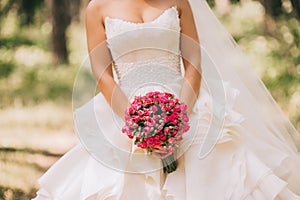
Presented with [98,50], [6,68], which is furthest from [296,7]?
[98,50]

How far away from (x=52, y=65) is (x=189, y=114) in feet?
19.4

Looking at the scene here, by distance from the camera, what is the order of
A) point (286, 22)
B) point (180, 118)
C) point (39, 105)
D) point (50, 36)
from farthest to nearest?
point (50, 36), point (286, 22), point (39, 105), point (180, 118)

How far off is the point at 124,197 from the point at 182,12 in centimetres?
109

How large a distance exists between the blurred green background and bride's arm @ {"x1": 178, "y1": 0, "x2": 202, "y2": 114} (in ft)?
6.32

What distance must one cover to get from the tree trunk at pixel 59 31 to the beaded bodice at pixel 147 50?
561 cm

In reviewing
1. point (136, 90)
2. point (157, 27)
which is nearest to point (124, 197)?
point (136, 90)

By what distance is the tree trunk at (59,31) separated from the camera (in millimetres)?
8977

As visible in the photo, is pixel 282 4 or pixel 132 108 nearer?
pixel 132 108

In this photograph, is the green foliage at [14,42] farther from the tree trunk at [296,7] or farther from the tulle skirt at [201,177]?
the tulle skirt at [201,177]

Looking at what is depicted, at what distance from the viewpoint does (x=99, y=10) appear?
3436mm

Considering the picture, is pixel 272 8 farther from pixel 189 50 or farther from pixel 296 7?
pixel 189 50

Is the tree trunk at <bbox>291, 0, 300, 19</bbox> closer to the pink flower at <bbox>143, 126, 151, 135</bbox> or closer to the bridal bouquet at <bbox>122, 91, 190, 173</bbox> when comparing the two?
the bridal bouquet at <bbox>122, 91, 190, 173</bbox>

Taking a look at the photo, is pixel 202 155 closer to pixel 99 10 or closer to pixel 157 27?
pixel 157 27

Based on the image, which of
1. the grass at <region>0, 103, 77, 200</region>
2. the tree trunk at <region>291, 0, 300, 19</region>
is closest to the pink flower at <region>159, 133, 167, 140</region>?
the grass at <region>0, 103, 77, 200</region>
